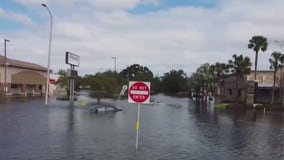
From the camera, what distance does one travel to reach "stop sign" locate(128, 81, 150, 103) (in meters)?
17.3

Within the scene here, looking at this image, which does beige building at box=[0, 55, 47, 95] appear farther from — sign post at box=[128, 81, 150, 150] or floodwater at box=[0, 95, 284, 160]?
sign post at box=[128, 81, 150, 150]

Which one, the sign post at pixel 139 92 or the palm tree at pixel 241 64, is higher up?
the palm tree at pixel 241 64

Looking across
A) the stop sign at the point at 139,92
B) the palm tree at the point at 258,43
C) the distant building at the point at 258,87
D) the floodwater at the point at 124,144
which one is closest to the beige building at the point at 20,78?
the distant building at the point at 258,87

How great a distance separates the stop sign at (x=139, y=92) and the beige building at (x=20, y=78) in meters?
87.1

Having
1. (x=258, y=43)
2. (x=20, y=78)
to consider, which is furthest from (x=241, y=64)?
(x=20, y=78)

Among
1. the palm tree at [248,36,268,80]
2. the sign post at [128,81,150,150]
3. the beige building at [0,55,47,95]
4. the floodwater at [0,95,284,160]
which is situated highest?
the palm tree at [248,36,268,80]

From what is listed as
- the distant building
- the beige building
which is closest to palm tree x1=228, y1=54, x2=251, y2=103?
the distant building

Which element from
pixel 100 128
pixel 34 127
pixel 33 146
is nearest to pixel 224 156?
pixel 33 146

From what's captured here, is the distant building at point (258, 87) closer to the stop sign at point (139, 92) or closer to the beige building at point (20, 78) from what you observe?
the beige building at point (20, 78)

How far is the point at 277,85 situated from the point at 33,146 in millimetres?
A: 74521

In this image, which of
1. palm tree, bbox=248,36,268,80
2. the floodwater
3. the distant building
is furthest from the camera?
the distant building

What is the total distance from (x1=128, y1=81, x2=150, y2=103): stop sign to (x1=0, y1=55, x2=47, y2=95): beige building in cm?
8706

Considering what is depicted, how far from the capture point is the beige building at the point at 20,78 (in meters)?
107

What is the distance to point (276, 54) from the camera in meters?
78.1
